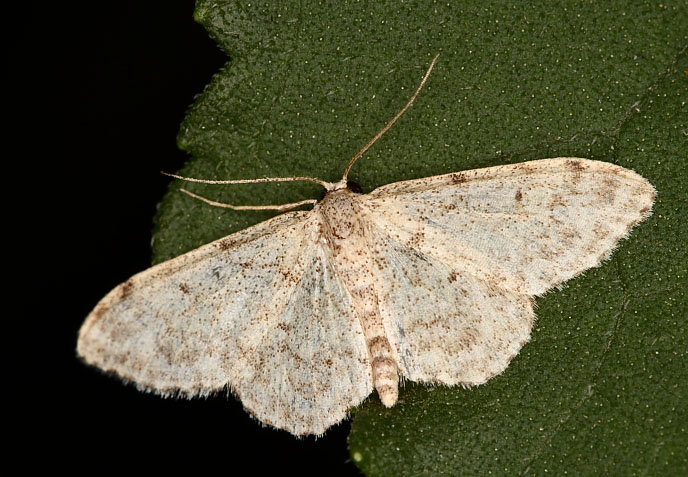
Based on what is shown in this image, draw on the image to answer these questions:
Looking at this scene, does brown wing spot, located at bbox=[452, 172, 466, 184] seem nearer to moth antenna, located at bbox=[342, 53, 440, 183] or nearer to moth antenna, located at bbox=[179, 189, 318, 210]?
moth antenna, located at bbox=[342, 53, 440, 183]

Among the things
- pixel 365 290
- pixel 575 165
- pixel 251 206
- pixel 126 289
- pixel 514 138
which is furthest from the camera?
pixel 251 206

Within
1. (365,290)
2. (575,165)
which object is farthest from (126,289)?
(575,165)

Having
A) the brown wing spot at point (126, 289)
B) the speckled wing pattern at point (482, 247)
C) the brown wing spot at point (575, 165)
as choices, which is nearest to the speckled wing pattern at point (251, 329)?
the brown wing spot at point (126, 289)

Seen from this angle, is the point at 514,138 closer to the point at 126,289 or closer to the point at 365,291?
the point at 365,291

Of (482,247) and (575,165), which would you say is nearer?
(575,165)

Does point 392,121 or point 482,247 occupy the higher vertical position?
point 392,121

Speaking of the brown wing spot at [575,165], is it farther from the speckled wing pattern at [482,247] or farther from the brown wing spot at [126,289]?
the brown wing spot at [126,289]
